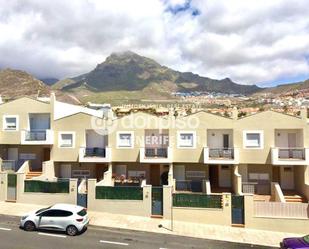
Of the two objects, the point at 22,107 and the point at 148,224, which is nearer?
the point at 148,224

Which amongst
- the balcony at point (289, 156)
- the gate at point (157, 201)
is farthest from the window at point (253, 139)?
the gate at point (157, 201)

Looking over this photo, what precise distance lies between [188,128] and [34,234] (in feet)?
52.4

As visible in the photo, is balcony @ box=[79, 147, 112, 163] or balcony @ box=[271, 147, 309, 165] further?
balcony @ box=[79, 147, 112, 163]

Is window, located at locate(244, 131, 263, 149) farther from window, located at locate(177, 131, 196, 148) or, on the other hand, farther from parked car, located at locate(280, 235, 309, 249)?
parked car, located at locate(280, 235, 309, 249)

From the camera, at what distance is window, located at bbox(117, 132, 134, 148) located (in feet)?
102

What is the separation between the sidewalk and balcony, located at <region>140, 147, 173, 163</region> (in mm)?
6566

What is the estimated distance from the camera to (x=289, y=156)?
29.2 m

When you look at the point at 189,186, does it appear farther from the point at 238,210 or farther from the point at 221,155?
the point at 238,210

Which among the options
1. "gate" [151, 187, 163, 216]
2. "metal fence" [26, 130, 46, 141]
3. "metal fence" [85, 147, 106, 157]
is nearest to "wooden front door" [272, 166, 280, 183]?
"gate" [151, 187, 163, 216]

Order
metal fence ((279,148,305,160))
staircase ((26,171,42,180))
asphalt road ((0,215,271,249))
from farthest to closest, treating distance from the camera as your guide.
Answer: staircase ((26,171,42,180)), metal fence ((279,148,305,160)), asphalt road ((0,215,271,249))

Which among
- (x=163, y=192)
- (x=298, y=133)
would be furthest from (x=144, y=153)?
(x=298, y=133)

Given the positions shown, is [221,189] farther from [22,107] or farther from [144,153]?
[22,107]

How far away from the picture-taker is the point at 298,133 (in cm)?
3027

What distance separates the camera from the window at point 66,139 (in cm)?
3209
